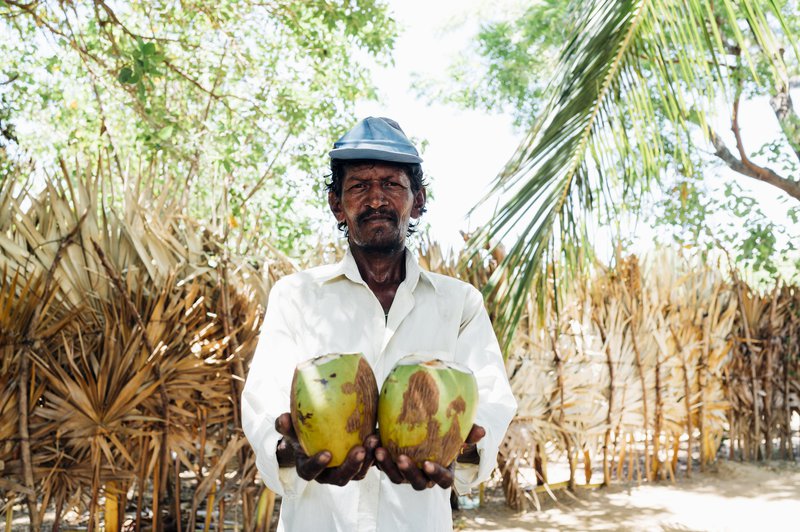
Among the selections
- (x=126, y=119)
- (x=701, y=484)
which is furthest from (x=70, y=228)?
(x=126, y=119)

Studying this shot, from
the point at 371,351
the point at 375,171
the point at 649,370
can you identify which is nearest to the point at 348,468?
the point at 371,351

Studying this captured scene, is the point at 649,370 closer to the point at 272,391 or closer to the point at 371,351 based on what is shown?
the point at 371,351

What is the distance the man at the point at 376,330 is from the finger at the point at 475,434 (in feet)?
0.06

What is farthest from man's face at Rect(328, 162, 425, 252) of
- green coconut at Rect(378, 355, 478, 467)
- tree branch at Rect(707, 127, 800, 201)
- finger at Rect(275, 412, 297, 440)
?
tree branch at Rect(707, 127, 800, 201)

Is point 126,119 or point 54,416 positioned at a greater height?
point 126,119

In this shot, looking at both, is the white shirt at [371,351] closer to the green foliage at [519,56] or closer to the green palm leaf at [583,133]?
the green palm leaf at [583,133]

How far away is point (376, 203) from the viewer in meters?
1.74

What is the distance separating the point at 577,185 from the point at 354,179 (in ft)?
7.27

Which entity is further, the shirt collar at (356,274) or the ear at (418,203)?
the ear at (418,203)

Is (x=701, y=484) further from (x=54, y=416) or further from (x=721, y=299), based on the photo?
(x=54, y=416)

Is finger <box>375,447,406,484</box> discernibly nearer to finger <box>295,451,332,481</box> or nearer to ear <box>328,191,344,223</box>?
finger <box>295,451,332,481</box>

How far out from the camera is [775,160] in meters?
9.80

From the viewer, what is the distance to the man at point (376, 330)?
1.67m

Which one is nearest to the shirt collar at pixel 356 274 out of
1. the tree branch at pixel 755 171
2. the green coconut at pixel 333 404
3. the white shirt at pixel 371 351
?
the white shirt at pixel 371 351
